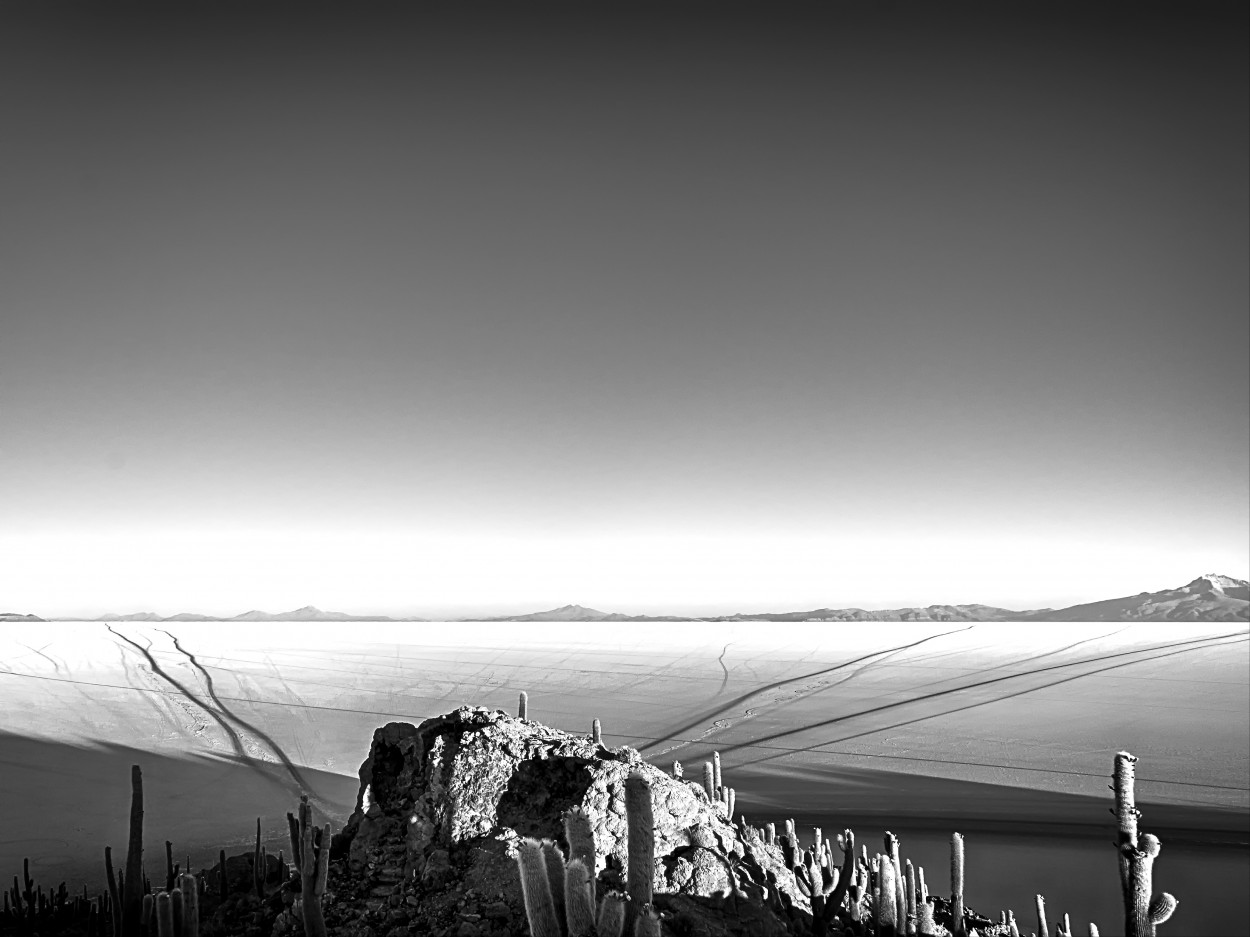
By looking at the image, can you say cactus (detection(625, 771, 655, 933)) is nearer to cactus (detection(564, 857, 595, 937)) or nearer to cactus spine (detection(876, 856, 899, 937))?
cactus (detection(564, 857, 595, 937))

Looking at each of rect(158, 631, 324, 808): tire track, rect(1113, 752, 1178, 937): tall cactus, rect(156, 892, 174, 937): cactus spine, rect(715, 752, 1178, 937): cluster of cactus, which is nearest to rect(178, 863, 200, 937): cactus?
rect(156, 892, 174, 937): cactus spine

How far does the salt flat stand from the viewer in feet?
57.1

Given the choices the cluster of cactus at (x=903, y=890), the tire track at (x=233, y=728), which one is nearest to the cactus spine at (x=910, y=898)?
the cluster of cactus at (x=903, y=890)

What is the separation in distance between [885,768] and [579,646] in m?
50.4

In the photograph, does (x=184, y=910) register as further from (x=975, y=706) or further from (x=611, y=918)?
(x=975, y=706)

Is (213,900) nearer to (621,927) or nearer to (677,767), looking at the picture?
(677,767)

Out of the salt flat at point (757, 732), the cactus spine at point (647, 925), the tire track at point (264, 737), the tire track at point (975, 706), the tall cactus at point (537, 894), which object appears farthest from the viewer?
the tire track at point (975, 706)

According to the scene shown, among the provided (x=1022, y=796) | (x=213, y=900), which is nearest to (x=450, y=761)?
(x=213, y=900)

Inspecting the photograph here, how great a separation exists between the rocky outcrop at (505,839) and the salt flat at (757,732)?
948 cm

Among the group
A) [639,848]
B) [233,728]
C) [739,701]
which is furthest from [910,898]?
[739,701]

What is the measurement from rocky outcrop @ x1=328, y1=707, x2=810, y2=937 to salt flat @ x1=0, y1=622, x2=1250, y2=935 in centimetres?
948

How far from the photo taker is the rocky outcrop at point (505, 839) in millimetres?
6207

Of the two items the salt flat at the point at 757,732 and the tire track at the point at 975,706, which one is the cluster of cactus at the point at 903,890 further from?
the tire track at the point at 975,706

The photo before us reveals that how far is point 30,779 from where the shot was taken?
22.2 m
